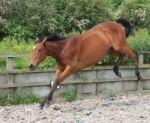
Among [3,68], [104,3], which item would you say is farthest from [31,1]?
[3,68]

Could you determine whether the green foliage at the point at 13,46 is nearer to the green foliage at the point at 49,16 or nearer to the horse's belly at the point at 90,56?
the green foliage at the point at 49,16

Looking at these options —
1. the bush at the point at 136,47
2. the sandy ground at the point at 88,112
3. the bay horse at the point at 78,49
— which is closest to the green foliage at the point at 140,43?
the bush at the point at 136,47

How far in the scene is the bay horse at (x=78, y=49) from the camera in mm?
10578

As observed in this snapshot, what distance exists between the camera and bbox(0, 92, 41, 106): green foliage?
11.8 meters

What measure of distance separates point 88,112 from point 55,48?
1508mm

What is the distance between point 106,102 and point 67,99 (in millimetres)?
1067

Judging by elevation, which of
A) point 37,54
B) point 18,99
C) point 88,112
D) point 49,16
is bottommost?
point 88,112

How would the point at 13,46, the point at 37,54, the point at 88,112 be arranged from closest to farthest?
the point at 88,112 → the point at 37,54 → the point at 13,46

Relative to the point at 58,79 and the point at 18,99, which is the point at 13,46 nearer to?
the point at 18,99

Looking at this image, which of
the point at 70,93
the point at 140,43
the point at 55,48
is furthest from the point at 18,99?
the point at 140,43

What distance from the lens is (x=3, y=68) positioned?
12.5 meters

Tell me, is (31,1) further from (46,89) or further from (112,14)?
(46,89)

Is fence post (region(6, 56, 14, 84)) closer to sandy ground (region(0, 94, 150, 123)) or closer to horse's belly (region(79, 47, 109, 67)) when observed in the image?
sandy ground (region(0, 94, 150, 123))

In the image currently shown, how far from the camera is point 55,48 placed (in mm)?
10758
